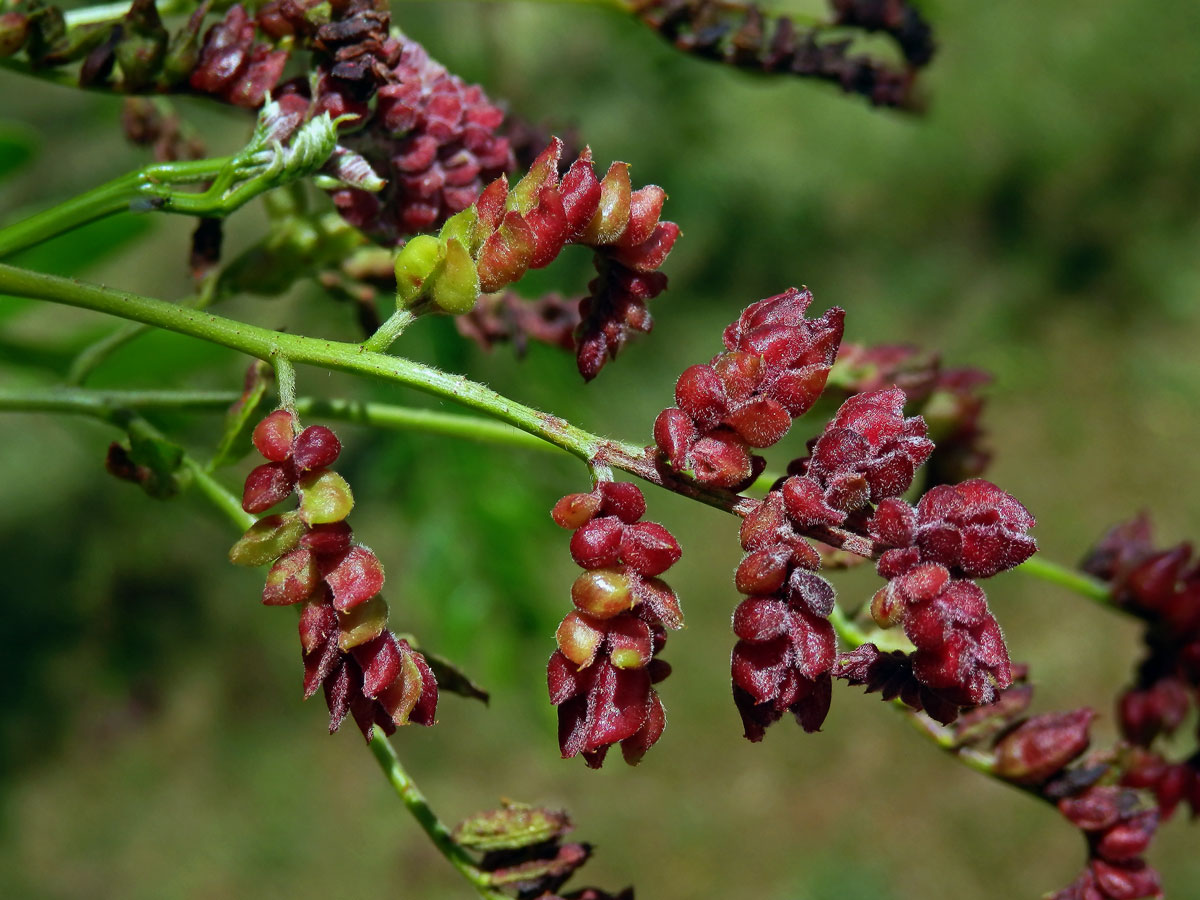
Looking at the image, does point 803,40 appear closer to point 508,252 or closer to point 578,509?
point 508,252

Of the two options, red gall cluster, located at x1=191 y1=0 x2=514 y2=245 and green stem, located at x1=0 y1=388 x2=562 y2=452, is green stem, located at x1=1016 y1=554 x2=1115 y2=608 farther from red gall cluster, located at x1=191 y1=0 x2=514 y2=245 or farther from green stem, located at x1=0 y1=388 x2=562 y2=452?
red gall cluster, located at x1=191 y1=0 x2=514 y2=245

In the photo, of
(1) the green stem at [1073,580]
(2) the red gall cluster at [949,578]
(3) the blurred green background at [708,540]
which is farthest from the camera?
(3) the blurred green background at [708,540]

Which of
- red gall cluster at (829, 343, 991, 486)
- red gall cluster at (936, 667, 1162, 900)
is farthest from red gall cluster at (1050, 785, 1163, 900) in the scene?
red gall cluster at (829, 343, 991, 486)

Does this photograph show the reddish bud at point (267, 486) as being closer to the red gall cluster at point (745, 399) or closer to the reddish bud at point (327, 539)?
the reddish bud at point (327, 539)

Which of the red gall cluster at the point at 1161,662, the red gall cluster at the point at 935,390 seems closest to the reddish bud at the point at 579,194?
the red gall cluster at the point at 935,390

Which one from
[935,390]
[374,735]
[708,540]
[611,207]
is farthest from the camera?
[708,540]

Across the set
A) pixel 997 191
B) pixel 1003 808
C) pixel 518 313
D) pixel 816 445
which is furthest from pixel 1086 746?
pixel 997 191

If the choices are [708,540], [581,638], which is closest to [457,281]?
[581,638]
